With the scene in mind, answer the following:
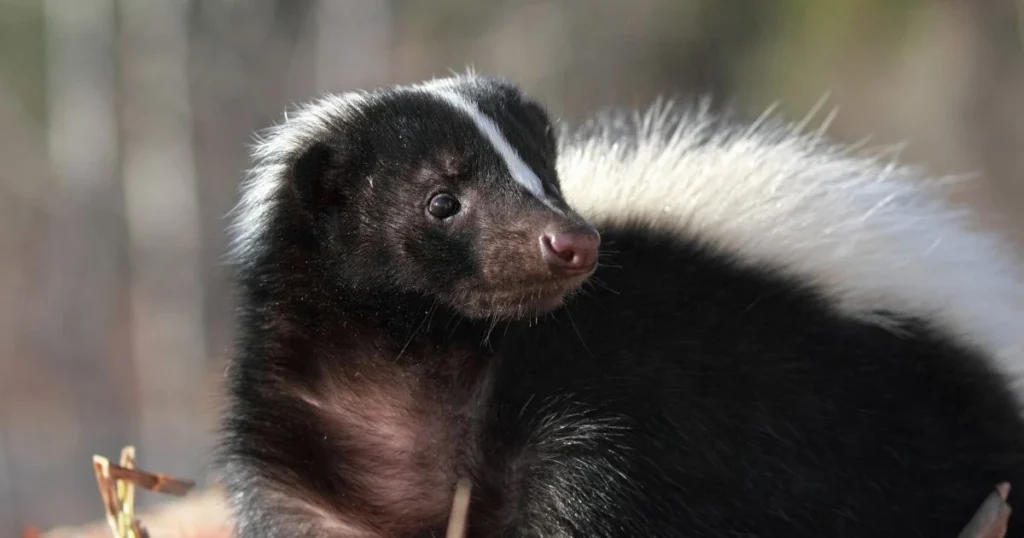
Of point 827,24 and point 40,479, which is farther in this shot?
point 827,24

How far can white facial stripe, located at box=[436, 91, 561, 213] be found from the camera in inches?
105

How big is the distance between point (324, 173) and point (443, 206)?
0.35m

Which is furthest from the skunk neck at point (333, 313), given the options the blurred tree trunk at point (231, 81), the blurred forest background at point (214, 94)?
the blurred tree trunk at point (231, 81)

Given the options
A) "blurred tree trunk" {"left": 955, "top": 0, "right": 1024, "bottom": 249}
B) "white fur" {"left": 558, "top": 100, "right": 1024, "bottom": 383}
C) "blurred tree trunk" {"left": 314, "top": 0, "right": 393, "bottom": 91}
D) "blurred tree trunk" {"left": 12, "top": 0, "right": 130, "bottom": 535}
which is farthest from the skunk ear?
"blurred tree trunk" {"left": 12, "top": 0, "right": 130, "bottom": 535}

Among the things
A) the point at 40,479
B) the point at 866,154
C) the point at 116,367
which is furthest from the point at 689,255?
the point at 116,367

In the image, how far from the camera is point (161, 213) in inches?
543

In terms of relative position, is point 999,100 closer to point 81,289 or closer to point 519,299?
point 519,299

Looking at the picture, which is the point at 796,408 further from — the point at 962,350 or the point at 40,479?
the point at 40,479

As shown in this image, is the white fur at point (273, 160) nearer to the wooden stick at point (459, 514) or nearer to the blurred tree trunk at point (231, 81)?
the wooden stick at point (459, 514)

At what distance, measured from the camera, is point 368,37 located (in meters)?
14.0

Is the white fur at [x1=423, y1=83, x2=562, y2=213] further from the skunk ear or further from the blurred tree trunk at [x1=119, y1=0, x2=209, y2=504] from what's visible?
the blurred tree trunk at [x1=119, y1=0, x2=209, y2=504]

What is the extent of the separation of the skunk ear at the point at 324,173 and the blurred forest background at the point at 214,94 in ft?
30.9

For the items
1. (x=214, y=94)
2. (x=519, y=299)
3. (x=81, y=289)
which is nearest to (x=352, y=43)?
(x=214, y=94)

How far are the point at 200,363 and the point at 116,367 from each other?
5.55 feet
